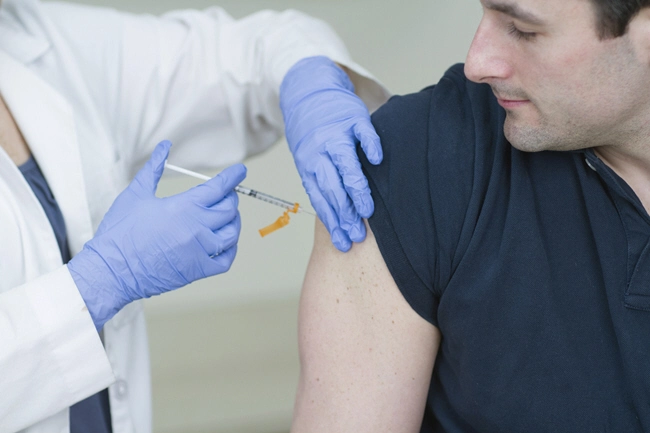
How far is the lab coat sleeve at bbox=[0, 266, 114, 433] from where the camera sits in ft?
3.71

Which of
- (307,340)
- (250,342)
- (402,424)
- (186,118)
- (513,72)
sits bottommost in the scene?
(250,342)

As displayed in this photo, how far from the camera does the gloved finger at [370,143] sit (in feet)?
3.68

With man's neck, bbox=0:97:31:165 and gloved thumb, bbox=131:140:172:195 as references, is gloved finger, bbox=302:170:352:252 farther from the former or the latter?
man's neck, bbox=0:97:31:165

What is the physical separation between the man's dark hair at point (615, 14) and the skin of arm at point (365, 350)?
43 cm

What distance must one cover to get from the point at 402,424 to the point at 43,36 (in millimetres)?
1004

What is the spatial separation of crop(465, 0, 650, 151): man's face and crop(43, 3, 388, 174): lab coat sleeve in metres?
0.59

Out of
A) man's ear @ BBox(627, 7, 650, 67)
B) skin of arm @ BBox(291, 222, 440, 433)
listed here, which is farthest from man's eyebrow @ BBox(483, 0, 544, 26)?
skin of arm @ BBox(291, 222, 440, 433)

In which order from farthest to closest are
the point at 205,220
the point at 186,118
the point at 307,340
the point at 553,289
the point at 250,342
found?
the point at 250,342 → the point at 186,118 → the point at 205,220 → the point at 307,340 → the point at 553,289

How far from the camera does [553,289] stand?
1.03 m

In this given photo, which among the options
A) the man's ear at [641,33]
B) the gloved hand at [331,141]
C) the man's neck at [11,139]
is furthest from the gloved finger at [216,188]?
the man's ear at [641,33]

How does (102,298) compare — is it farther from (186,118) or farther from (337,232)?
(186,118)

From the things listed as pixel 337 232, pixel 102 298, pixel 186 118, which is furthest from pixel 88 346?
pixel 186 118

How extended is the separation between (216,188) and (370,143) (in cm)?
31

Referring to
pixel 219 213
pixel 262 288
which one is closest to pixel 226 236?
pixel 219 213
